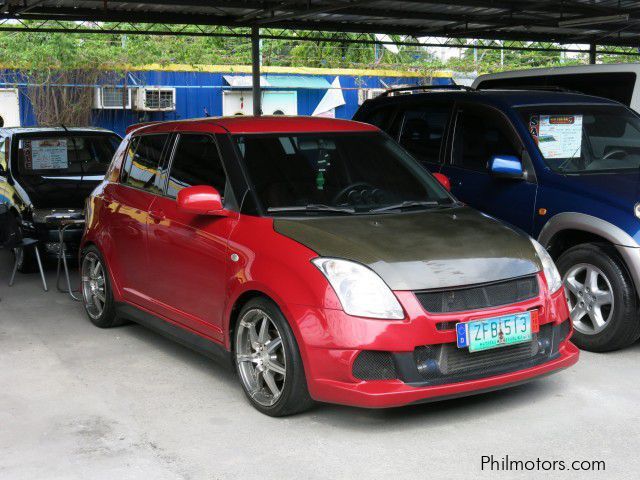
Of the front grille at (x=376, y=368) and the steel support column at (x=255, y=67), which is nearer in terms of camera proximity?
the front grille at (x=376, y=368)

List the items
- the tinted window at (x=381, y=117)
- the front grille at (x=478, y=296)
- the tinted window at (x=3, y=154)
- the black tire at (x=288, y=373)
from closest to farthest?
the front grille at (x=478, y=296) < the black tire at (x=288, y=373) < the tinted window at (x=381, y=117) < the tinted window at (x=3, y=154)

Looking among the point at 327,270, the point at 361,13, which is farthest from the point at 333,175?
the point at 361,13

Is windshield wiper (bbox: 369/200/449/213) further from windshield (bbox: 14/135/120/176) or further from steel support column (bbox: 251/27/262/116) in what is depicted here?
steel support column (bbox: 251/27/262/116)

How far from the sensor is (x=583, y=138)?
695 centimetres

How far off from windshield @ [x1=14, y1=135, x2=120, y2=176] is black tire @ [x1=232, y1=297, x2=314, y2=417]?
20.3 ft

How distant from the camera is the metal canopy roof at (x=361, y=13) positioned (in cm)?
1647

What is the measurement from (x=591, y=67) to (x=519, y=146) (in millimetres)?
A: 3421

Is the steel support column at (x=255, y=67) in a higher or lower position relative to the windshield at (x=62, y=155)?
higher

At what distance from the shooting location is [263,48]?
132 ft

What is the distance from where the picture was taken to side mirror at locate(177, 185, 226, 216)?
506 cm

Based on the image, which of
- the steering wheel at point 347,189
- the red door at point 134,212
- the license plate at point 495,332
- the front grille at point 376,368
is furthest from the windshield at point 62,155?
the license plate at point 495,332

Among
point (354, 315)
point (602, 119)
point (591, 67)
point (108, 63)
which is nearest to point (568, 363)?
point (354, 315)

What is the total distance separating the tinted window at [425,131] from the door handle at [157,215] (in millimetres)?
2807

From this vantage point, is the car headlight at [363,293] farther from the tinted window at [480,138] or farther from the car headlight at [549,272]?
the tinted window at [480,138]
